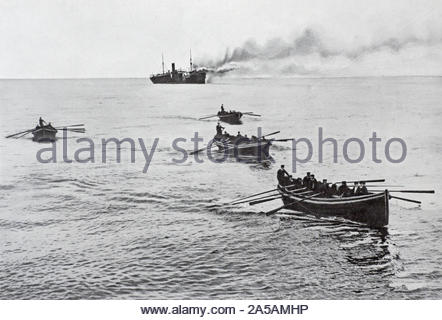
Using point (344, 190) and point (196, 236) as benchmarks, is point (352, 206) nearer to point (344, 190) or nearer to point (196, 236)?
point (344, 190)

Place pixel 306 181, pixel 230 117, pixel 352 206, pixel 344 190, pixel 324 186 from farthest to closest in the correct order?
pixel 230 117, pixel 306 181, pixel 324 186, pixel 344 190, pixel 352 206

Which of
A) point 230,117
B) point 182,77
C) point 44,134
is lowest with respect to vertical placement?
point 44,134

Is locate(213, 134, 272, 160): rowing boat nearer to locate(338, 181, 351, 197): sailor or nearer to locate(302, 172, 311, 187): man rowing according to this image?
locate(302, 172, 311, 187): man rowing

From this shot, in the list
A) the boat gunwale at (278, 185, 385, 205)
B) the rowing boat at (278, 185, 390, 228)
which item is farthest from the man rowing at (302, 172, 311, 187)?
the boat gunwale at (278, 185, 385, 205)

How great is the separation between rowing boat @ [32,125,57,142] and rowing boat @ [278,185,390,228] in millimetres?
28603

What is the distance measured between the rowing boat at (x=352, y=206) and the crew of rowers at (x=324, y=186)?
0.44 metres

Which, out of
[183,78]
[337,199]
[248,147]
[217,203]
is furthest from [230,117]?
[183,78]

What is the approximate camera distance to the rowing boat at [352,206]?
2008 cm

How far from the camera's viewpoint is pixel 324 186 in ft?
72.0

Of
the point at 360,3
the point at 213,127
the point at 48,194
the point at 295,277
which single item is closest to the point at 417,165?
the point at 360,3

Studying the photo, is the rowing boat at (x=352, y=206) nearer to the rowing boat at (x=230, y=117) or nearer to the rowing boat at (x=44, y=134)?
the rowing boat at (x=44, y=134)

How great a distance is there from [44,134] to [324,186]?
30.4m

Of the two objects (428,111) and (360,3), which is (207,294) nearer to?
(360,3)
